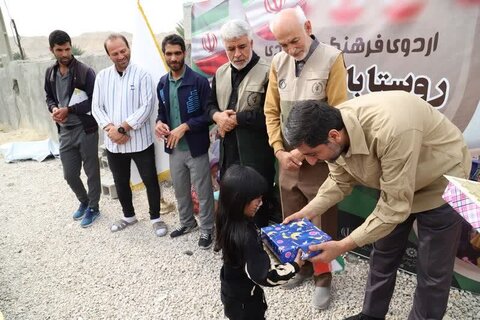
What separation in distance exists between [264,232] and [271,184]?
126 cm

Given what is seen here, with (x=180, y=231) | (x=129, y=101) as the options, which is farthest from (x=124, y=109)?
(x=180, y=231)

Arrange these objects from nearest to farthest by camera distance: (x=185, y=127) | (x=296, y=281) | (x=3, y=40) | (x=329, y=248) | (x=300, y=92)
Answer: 1. (x=329, y=248)
2. (x=300, y=92)
3. (x=296, y=281)
4. (x=185, y=127)
5. (x=3, y=40)

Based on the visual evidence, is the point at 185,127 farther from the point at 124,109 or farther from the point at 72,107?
the point at 72,107

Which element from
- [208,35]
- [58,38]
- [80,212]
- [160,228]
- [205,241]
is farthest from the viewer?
[80,212]

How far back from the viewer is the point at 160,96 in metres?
3.13

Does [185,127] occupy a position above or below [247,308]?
above

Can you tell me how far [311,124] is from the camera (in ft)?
4.60

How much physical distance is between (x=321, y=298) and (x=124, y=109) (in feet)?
7.34

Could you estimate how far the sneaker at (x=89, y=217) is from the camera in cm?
379

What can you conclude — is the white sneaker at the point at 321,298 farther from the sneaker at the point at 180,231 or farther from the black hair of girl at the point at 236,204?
the sneaker at the point at 180,231

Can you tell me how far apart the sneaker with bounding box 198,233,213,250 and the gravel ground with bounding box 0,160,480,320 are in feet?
0.19

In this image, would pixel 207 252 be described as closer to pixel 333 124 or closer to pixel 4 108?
pixel 333 124

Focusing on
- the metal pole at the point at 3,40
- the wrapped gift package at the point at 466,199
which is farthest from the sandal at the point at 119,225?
the metal pole at the point at 3,40

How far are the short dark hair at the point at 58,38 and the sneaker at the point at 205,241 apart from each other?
2.23 metres
